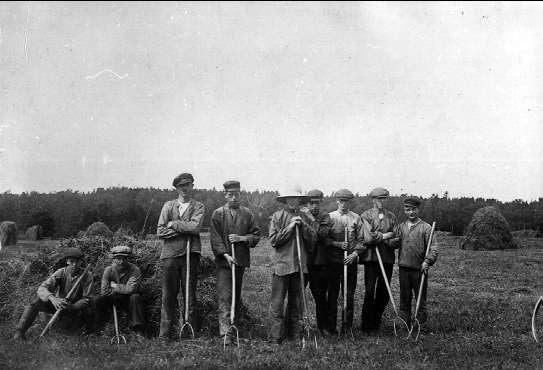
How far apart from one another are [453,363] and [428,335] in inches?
66.6

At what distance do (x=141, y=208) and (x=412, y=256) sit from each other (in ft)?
111

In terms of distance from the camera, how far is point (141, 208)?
40.3 meters

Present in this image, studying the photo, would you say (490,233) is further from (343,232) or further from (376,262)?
(343,232)

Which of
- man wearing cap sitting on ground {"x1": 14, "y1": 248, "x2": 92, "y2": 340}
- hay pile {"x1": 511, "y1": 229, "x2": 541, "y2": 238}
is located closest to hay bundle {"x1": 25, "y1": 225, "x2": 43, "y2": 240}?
man wearing cap sitting on ground {"x1": 14, "y1": 248, "x2": 92, "y2": 340}

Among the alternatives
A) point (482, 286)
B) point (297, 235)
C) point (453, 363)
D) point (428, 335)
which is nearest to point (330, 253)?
point (297, 235)

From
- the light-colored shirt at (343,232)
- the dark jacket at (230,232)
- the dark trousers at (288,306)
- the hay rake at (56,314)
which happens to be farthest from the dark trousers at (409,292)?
the hay rake at (56,314)

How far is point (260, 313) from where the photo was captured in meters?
10.6

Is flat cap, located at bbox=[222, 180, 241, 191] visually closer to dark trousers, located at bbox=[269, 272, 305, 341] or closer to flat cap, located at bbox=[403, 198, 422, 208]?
dark trousers, located at bbox=[269, 272, 305, 341]

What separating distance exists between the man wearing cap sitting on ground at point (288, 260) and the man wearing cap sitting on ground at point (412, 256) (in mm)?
1805

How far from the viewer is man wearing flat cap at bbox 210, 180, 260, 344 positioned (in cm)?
825

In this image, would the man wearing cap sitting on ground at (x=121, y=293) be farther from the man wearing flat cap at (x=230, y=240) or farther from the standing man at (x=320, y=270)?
the standing man at (x=320, y=270)

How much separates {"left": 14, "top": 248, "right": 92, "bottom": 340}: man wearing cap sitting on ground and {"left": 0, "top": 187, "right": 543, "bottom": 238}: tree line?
19829mm

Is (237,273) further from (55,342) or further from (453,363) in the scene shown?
(453,363)

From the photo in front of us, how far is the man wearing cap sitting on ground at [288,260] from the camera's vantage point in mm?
7996
